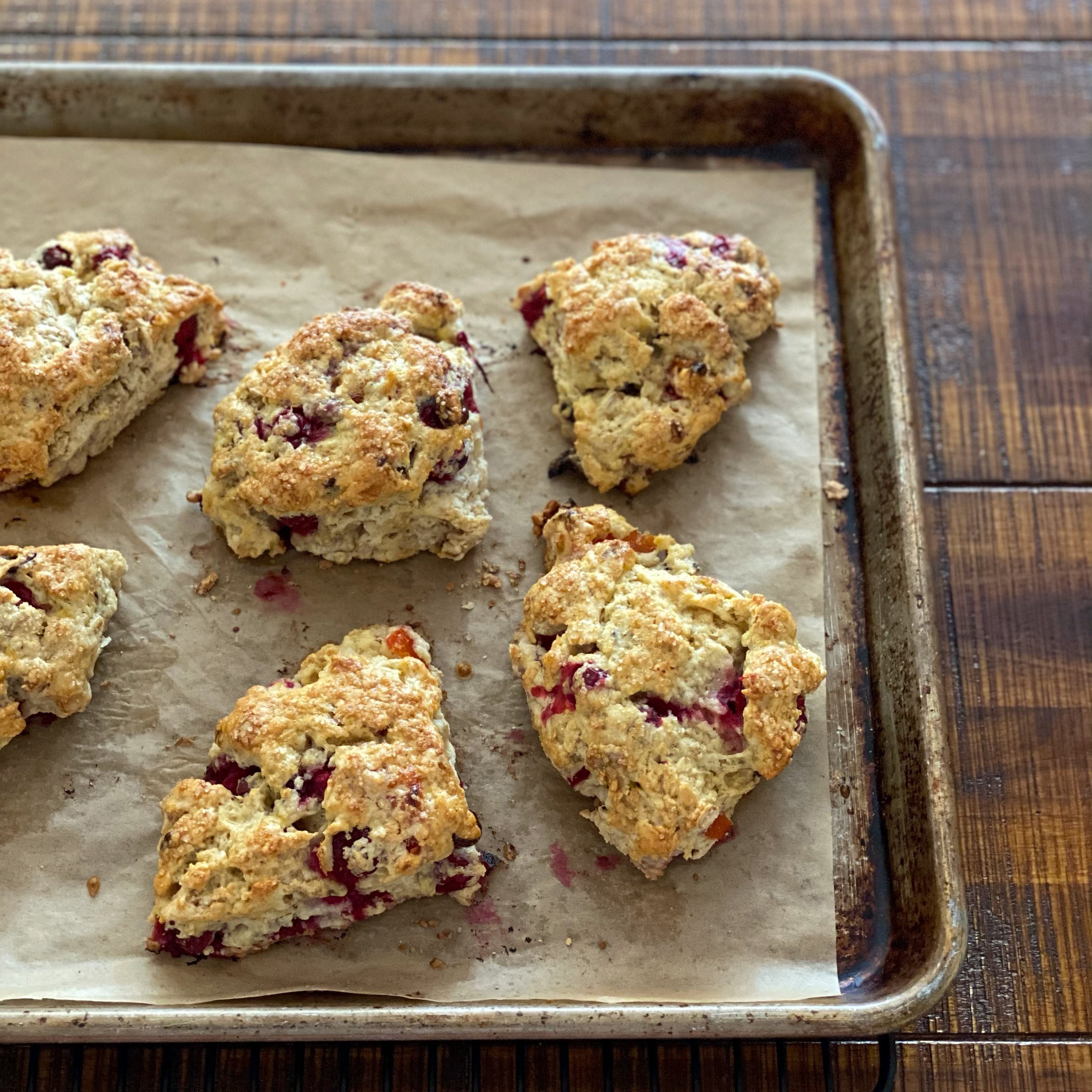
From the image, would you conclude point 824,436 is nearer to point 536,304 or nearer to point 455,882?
point 536,304

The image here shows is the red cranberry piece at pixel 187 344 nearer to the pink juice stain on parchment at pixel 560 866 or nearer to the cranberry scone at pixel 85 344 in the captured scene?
the cranberry scone at pixel 85 344

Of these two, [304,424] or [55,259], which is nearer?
[304,424]

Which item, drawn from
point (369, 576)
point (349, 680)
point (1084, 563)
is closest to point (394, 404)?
point (369, 576)

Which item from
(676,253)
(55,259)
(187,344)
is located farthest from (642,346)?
(55,259)

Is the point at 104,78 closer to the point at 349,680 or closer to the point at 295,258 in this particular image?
the point at 295,258

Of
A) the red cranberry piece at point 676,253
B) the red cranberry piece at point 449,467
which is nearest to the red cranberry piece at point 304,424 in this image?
the red cranberry piece at point 449,467
